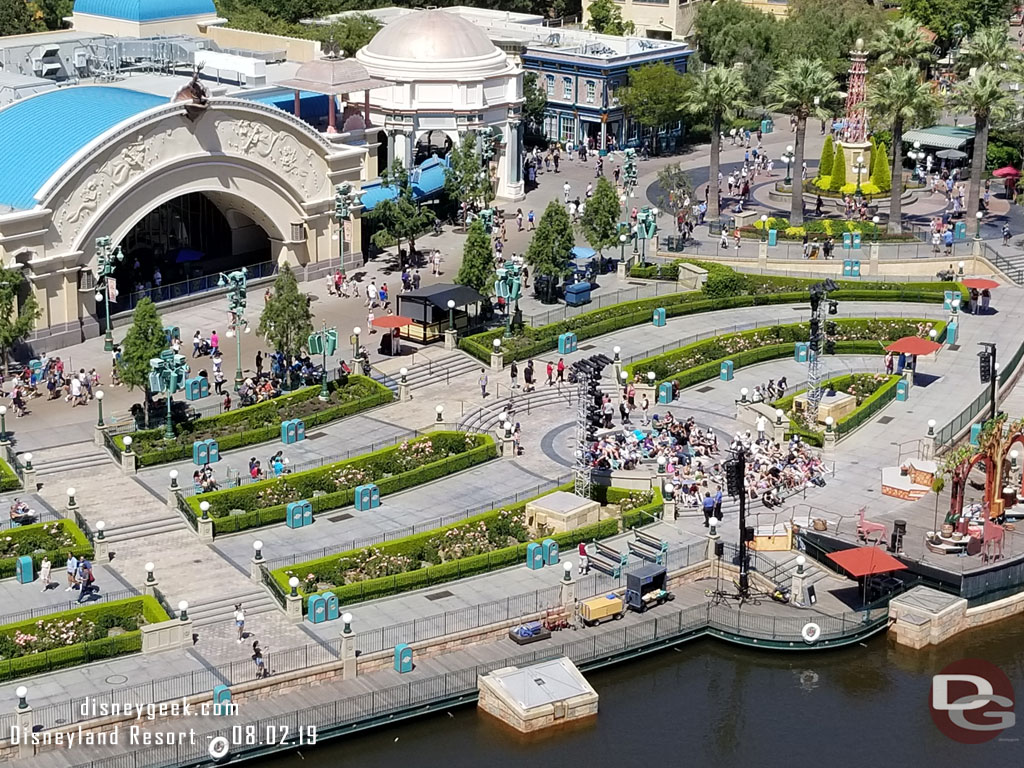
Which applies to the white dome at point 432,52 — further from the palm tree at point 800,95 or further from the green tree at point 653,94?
the palm tree at point 800,95

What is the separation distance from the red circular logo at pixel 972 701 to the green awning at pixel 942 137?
7141 cm

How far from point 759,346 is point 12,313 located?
126ft

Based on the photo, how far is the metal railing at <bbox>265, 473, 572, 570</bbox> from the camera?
73.1m

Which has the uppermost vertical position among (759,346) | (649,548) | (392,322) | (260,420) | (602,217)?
(602,217)

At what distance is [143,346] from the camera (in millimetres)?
82938

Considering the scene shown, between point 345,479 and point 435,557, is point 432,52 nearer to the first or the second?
point 345,479

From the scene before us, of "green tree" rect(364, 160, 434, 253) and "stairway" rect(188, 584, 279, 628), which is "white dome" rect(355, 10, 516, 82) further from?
"stairway" rect(188, 584, 279, 628)

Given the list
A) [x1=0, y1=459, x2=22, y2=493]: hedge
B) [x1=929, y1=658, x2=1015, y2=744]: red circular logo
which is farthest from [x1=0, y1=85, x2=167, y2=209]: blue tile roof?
[x1=929, y1=658, x2=1015, y2=744]: red circular logo

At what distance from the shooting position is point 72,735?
198 feet

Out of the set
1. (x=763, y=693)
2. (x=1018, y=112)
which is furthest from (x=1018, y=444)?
(x=1018, y=112)

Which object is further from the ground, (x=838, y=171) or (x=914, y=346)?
(x=838, y=171)

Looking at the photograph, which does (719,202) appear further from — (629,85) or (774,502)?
(774,502)

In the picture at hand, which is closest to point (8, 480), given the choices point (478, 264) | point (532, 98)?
point (478, 264)

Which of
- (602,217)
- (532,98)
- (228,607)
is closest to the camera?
(228,607)
